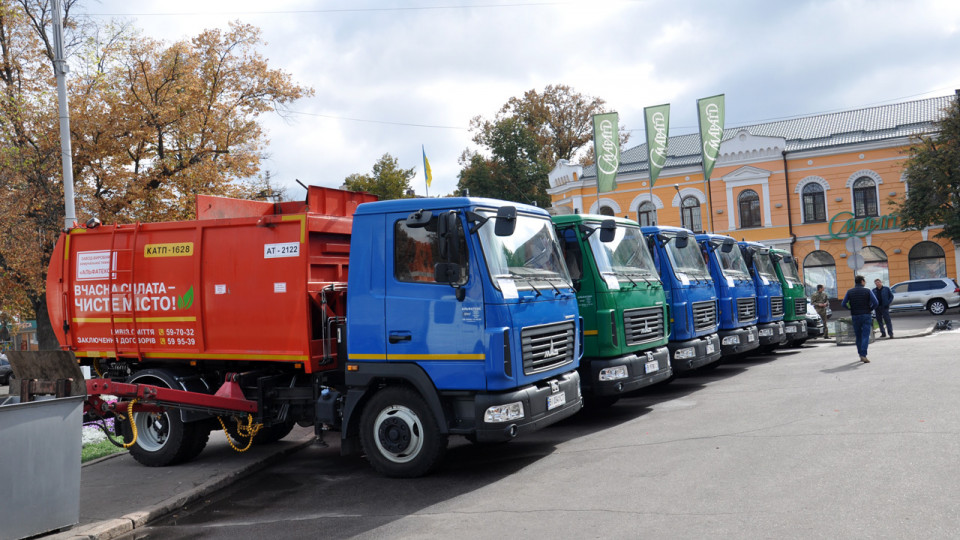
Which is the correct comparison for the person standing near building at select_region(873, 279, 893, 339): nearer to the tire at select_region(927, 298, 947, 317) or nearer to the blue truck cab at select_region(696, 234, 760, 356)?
the blue truck cab at select_region(696, 234, 760, 356)

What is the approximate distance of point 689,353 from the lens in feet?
37.9

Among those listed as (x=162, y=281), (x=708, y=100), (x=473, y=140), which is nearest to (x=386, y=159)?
(x=473, y=140)

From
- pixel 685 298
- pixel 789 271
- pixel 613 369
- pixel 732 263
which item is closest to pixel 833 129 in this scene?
pixel 789 271

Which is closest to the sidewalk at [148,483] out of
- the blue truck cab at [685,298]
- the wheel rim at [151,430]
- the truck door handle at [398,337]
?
the wheel rim at [151,430]

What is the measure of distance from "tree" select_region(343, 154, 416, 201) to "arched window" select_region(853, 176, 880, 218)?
24.5 metres

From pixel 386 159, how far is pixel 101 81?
2763 centimetres

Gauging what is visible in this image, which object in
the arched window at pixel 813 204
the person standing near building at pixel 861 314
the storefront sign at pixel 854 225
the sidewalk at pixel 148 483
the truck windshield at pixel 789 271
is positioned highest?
the arched window at pixel 813 204

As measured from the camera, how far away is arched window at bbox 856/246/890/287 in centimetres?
3703

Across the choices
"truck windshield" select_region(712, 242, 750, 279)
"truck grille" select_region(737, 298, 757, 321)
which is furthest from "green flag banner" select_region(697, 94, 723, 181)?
"truck grille" select_region(737, 298, 757, 321)

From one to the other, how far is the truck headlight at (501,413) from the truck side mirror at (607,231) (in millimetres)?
3608

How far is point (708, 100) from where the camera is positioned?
28312 mm

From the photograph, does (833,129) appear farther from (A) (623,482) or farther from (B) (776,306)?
(A) (623,482)

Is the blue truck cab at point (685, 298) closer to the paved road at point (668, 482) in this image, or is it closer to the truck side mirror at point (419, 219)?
the paved road at point (668, 482)

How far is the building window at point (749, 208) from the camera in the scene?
39625 millimetres
